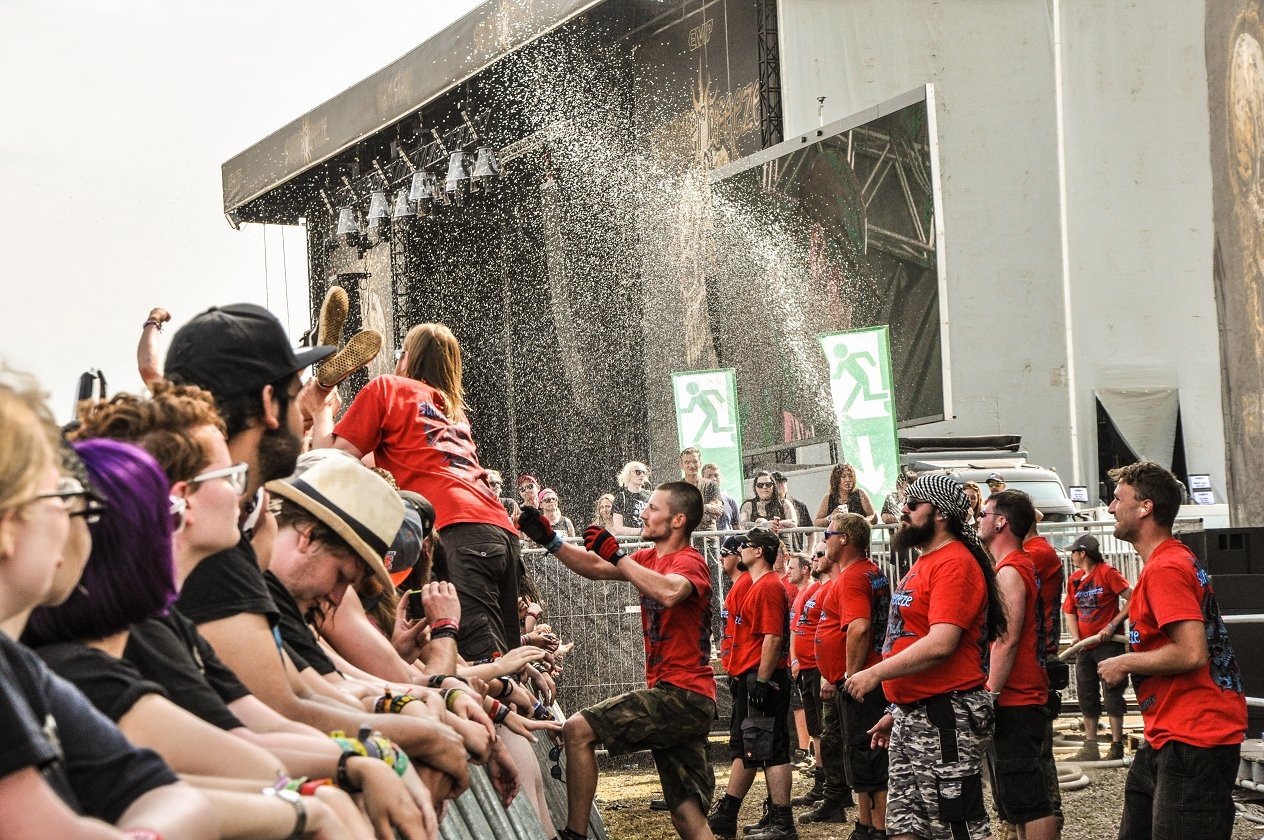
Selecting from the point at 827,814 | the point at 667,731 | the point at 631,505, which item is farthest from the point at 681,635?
the point at 631,505

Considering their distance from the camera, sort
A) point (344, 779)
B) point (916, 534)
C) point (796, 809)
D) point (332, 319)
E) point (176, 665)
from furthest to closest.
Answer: point (796, 809)
point (916, 534)
point (332, 319)
point (344, 779)
point (176, 665)

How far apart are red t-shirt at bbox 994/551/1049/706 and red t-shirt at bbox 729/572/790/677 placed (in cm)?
244

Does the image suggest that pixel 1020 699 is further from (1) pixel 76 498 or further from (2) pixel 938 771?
(1) pixel 76 498

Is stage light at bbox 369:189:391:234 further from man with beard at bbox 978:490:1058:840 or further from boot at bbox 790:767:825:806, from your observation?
man with beard at bbox 978:490:1058:840

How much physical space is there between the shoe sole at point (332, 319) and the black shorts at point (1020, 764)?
14.0ft

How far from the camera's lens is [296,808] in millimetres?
2383

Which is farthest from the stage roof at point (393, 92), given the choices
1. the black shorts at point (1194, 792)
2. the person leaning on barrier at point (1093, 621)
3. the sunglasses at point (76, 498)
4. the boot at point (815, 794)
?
the sunglasses at point (76, 498)

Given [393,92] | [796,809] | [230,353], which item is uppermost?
[393,92]

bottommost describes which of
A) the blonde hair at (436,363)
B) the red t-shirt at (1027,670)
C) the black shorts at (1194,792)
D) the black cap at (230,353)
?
the black shorts at (1194,792)

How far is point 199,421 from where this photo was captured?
9.39 feet

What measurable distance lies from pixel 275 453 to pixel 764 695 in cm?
682

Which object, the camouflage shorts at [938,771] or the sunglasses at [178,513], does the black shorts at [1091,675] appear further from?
the sunglasses at [178,513]

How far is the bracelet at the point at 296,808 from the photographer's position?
238cm

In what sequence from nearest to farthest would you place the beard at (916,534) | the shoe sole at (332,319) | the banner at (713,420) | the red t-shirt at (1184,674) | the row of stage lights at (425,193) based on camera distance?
the shoe sole at (332,319) → the red t-shirt at (1184,674) → the beard at (916,534) → the banner at (713,420) → the row of stage lights at (425,193)
